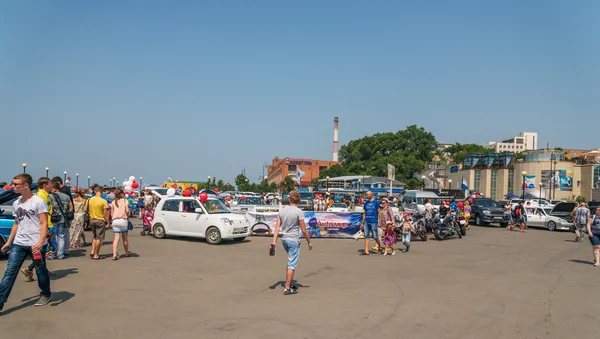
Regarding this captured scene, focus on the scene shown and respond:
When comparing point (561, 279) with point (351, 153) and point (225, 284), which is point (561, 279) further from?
point (351, 153)

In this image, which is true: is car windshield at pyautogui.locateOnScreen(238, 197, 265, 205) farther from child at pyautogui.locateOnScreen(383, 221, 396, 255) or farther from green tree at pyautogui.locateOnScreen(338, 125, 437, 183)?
green tree at pyautogui.locateOnScreen(338, 125, 437, 183)

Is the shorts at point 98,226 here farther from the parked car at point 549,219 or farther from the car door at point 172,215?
the parked car at point 549,219

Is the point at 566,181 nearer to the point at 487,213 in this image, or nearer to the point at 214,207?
the point at 487,213

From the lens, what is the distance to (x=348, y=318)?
21.4 ft

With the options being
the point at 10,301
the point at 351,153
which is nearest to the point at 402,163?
the point at 351,153


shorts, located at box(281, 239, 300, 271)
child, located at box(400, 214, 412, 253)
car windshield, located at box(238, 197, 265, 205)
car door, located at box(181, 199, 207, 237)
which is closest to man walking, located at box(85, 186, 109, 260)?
car door, located at box(181, 199, 207, 237)

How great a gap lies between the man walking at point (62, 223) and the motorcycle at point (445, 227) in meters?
13.0

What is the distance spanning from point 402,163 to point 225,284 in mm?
78459

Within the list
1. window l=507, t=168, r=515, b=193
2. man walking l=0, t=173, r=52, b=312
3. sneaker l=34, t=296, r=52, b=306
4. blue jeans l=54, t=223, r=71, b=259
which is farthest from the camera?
window l=507, t=168, r=515, b=193

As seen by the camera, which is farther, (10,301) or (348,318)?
(10,301)

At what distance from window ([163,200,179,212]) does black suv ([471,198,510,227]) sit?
60.1 ft

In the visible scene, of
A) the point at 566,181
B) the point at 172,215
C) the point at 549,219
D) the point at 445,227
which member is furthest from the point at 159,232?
the point at 566,181

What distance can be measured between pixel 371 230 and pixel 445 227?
6247 mm

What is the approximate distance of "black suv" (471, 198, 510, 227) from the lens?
26.2 m
